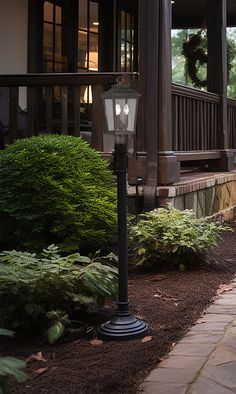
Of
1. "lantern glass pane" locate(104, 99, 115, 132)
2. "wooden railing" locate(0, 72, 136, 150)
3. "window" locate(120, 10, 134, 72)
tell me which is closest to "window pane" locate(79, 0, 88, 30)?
"window" locate(120, 10, 134, 72)

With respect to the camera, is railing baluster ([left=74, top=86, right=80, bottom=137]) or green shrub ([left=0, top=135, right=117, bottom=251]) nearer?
green shrub ([left=0, top=135, right=117, bottom=251])

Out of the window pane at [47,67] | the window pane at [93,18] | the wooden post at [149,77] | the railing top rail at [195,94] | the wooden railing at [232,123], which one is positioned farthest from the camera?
the wooden railing at [232,123]

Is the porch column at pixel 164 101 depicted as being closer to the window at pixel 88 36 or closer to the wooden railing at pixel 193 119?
the wooden railing at pixel 193 119

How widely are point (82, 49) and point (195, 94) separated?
8.07 feet

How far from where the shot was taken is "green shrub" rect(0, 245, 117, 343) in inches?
147


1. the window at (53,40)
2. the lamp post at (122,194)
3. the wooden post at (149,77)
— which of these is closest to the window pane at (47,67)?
the window at (53,40)

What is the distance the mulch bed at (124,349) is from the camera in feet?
10.1

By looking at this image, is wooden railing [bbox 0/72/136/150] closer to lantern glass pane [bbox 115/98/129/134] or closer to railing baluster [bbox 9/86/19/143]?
railing baluster [bbox 9/86/19/143]

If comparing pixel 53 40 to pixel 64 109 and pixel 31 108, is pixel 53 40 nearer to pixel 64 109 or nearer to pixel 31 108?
pixel 31 108

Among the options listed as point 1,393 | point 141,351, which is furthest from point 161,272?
point 1,393

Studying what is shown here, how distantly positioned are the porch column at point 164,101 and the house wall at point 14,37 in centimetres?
281

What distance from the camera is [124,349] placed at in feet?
11.9

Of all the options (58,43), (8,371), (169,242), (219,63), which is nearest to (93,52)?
(58,43)

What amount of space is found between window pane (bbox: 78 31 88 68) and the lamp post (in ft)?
20.3
